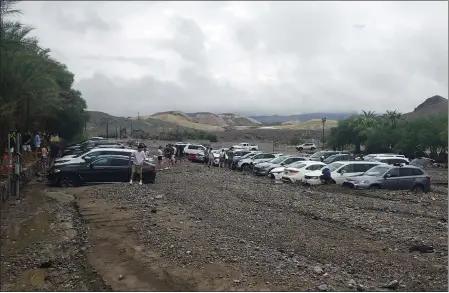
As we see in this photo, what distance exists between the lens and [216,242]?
428 inches

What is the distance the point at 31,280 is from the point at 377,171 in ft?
58.4

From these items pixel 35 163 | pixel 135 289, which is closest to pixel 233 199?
pixel 135 289

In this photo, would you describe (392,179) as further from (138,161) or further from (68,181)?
(68,181)

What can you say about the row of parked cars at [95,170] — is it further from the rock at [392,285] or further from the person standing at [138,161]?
the rock at [392,285]

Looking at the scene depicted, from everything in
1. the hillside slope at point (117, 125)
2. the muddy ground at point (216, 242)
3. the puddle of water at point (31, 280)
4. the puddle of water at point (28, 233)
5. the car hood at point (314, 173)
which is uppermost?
the hillside slope at point (117, 125)

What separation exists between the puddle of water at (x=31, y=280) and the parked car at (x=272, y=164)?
22475 millimetres

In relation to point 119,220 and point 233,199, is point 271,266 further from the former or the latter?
point 233,199

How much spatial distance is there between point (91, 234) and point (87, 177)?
9.96 meters

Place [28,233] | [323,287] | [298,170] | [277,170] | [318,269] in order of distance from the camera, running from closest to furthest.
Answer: [323,287]
[318,269]
[28,233]
[298,170]
[277,170]

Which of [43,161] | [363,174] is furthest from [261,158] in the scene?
[43,161]

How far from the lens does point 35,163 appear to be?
26891 mm

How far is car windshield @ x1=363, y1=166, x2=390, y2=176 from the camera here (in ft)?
75.1

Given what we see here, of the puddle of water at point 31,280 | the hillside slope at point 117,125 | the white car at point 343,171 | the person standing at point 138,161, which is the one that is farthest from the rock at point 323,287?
the hillside slope at point 117,125

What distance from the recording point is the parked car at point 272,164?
1228 inches
